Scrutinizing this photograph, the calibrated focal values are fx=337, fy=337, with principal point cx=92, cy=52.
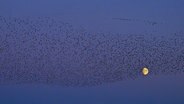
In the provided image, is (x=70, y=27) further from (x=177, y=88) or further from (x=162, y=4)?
(x=177, y=88)

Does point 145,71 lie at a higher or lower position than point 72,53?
lower

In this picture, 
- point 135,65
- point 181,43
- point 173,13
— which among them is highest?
point 173,13

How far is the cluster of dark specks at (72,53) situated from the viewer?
3244 millimetres

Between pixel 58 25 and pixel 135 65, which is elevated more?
pixel 58 25

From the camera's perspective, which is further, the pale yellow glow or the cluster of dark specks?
the pale yellow glow

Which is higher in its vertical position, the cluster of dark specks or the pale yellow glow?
the cluster of dark specks

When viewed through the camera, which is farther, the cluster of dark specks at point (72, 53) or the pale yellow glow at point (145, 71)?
the pale yellow glow at point (145, 71)

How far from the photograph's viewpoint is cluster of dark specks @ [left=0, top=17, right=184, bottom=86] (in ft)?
10.6

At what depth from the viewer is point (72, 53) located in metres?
3.30

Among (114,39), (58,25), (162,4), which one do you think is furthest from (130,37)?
(58,25)

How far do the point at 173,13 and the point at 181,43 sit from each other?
32 cm

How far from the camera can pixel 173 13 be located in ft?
10.9

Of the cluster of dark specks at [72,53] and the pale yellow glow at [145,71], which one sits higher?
→ the cluster of dark specks at [72,53]

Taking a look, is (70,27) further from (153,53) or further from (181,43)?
(181,43)
